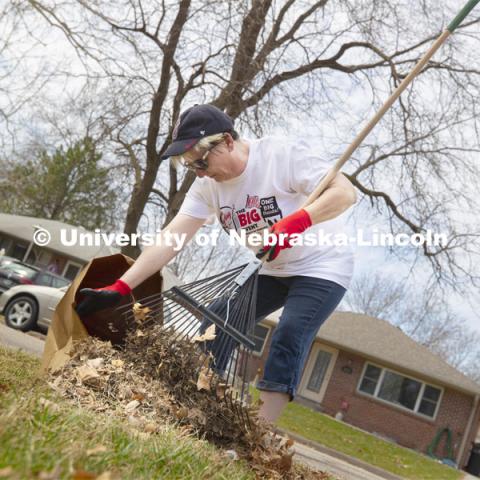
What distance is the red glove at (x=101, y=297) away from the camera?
3328mm

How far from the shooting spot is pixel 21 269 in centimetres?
1520

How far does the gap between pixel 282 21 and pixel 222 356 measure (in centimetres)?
940

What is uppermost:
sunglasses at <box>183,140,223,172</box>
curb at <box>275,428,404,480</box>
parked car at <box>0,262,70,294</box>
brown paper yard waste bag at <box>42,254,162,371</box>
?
sunglasses at <box>183,140,223,172</box>

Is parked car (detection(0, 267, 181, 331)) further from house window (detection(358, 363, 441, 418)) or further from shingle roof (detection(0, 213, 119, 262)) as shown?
shingle roof (detection(0, 213, 119, 262))

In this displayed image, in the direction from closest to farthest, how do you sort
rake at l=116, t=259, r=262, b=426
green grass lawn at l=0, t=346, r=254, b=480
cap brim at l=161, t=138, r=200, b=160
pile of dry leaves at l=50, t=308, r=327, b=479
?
green grass lawn at l=0, t=346, r=254, b=480 < pile of dry leaves at l=50, t=308, r=327, b=479 < rake at l=116, t=259, r=262, b=426 < cap brim at l=161, t=138, r=200, b=160

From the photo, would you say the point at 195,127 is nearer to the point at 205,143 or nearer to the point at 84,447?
the point at 205,143

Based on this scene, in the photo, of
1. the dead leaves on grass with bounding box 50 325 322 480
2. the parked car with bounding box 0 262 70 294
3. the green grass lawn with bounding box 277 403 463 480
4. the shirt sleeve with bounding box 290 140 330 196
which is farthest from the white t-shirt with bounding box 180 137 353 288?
the parked car with bounding box 0 262 70 294

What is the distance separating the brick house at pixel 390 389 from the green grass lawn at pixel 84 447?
61.1 feet

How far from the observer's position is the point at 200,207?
369cm

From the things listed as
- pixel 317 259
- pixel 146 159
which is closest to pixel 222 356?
pixel 317 259

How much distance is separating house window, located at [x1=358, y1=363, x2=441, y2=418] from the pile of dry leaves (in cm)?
1901

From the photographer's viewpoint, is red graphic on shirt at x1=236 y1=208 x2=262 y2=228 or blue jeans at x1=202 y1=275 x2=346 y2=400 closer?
blue jeans at x1=202 y1=275 x2=346 y2=400

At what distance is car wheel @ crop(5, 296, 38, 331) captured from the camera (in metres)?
11.9

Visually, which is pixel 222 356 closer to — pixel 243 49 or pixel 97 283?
pixel 97 283
